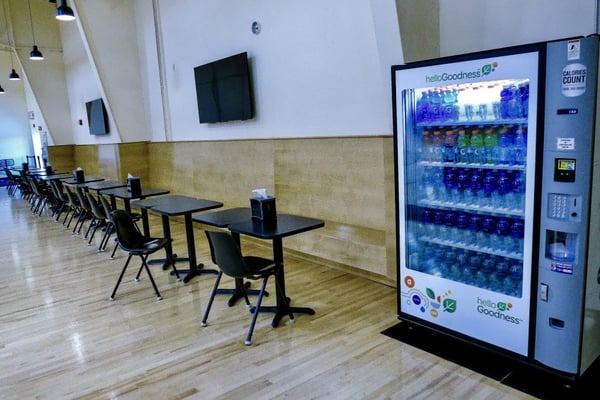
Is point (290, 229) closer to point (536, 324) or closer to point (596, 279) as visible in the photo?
point (536, 324)

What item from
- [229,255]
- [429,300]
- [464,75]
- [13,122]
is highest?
[13,122]

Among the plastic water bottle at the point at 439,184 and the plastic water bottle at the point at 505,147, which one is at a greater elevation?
the plastic water bottle at the point at 505,147

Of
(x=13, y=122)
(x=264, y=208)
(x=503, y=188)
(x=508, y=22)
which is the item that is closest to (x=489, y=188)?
(x=503, y=188)

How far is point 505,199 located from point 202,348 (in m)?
2.34

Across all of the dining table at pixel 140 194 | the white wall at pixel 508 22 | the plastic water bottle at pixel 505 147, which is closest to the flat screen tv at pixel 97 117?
the dining table at pixel 140 194

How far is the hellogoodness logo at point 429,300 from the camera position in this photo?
293 centimetres

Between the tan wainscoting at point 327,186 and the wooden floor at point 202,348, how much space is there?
0.30 m

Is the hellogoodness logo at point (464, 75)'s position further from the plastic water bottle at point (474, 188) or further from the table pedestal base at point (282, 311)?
the table pedestal base at point (282, 311)

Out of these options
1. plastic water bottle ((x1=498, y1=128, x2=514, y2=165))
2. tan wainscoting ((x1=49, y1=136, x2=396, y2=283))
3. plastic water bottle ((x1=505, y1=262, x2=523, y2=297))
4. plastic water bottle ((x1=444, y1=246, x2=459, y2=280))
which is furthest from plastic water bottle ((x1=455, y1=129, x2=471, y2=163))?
tan wainscoting ((x1=49, y1=136, x2=396, y2=283))

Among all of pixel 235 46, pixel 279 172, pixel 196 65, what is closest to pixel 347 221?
pixel 279 172

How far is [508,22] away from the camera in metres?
3.14

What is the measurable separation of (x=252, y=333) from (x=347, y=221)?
1.72 metres

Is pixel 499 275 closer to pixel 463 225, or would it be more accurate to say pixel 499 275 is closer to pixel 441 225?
pixel 463 225

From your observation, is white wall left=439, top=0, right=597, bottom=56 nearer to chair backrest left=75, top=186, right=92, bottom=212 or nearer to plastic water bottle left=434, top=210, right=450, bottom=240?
plastic water bottle left=434, top=210, right=450, bottom=240
